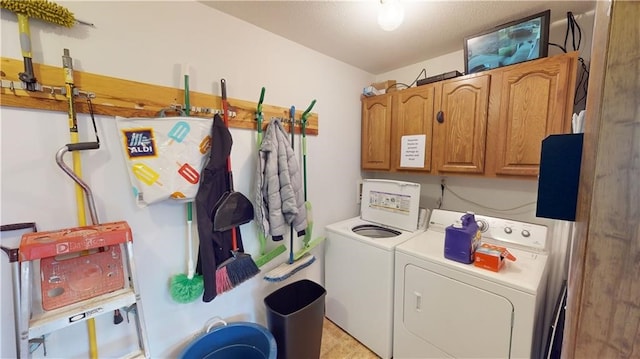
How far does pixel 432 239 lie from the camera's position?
1773 mm

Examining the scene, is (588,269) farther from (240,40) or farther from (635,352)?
(240,40)

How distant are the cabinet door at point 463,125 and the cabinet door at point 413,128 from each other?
3.4 inches

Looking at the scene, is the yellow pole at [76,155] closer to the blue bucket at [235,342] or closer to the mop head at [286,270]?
the blue bucket at [235,342]

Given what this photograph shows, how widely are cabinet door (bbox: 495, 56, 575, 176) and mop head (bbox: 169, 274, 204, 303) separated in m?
2.05

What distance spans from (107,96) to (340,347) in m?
2.21

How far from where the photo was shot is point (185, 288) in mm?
1327

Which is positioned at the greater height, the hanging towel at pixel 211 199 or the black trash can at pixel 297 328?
the hanging towel at pixel 211 199

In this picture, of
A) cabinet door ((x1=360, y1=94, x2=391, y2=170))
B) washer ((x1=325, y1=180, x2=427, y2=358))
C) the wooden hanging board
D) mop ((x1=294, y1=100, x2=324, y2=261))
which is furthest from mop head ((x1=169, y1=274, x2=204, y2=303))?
cabinet door ((x1=360, y1=94, x2=391, y2=170))

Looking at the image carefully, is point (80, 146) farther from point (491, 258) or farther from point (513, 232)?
point (513, 232)

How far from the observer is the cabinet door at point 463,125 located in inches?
64.9

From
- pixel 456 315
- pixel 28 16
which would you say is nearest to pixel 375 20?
pixel 28 16

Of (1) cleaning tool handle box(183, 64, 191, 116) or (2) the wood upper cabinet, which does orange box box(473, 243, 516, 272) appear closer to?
(2) the wood upper cabinet

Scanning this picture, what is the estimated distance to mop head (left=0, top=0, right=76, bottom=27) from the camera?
90cm

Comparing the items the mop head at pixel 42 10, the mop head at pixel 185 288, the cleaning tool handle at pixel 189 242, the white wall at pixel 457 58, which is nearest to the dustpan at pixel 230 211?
the cleaning tool handle at pixel 189 242
